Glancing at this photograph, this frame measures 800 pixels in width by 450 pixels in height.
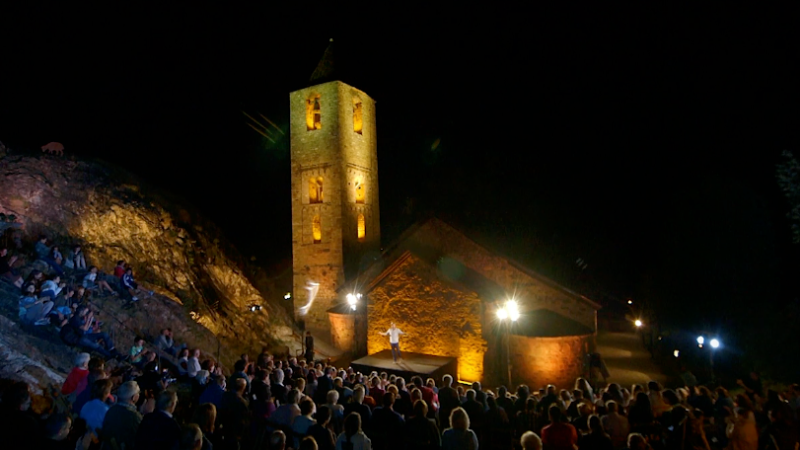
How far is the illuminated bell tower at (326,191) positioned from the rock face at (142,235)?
3.05m

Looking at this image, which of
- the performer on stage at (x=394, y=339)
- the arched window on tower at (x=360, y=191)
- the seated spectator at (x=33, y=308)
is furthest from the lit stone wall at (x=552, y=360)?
the seated spectator at (x=33, y=308)

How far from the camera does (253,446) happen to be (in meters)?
5.61

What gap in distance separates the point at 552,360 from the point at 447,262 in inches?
238

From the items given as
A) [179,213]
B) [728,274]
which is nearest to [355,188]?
[179,213]

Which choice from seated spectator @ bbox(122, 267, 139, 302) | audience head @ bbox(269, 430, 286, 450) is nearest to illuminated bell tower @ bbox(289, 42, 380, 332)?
seated spectator @ bbox(122, 267, 139, 302)

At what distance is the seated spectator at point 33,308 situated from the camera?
9711 millimetres

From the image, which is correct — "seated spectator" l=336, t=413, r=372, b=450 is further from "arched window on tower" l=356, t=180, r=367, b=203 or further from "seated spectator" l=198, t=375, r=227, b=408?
"arched window on tower" l=356, t=180, r=367, b=203

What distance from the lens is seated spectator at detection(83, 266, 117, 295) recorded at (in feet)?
40.9

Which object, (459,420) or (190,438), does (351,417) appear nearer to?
(459,420)

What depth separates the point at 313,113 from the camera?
25.1 meters

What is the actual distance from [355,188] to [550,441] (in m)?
21.0

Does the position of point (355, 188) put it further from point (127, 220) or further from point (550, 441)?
point (550, 441)

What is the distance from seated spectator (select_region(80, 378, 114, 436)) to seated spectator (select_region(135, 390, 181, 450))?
1.22m

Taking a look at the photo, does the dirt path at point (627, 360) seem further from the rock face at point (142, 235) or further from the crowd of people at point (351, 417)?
the rock face at point (142, 235)
